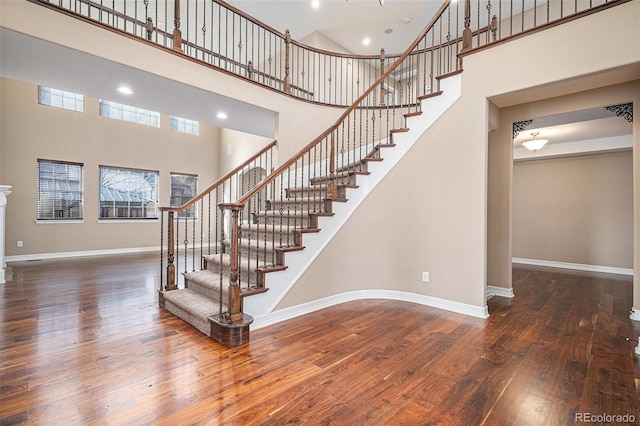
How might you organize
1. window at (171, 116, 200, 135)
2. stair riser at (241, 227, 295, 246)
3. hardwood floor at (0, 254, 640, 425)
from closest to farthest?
hardwood floor at (0, 254, 640, 425) < stair riser at (241, 227, 295, 246) < window at (171, 116, 200, 135)

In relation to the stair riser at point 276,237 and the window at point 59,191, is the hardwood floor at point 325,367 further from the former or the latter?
the window at point 59,191

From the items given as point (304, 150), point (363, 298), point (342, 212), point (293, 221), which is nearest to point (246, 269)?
point (293, 221)

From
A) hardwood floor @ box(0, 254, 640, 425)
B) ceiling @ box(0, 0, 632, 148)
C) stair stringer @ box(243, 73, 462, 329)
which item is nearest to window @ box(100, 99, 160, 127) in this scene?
ceiling @ box(0, 0, 632, 148)

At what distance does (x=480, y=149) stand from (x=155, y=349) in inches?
144

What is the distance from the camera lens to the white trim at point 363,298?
115 inches

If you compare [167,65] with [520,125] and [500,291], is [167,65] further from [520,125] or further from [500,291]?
[500,291]

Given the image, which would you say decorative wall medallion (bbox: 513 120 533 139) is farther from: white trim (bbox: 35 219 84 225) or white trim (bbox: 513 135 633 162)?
white trim (bbox: 35 219 84 225)

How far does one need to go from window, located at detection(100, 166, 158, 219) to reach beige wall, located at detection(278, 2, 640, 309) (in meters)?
6.44

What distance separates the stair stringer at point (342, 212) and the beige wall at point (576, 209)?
4714mm

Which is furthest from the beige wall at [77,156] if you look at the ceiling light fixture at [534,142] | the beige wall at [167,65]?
the ceiling light fixture at [534,142]

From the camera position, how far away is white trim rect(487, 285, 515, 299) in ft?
13.4

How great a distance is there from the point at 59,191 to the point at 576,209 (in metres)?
11.2

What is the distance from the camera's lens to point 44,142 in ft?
20.5

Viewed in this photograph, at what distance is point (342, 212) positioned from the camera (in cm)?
360
